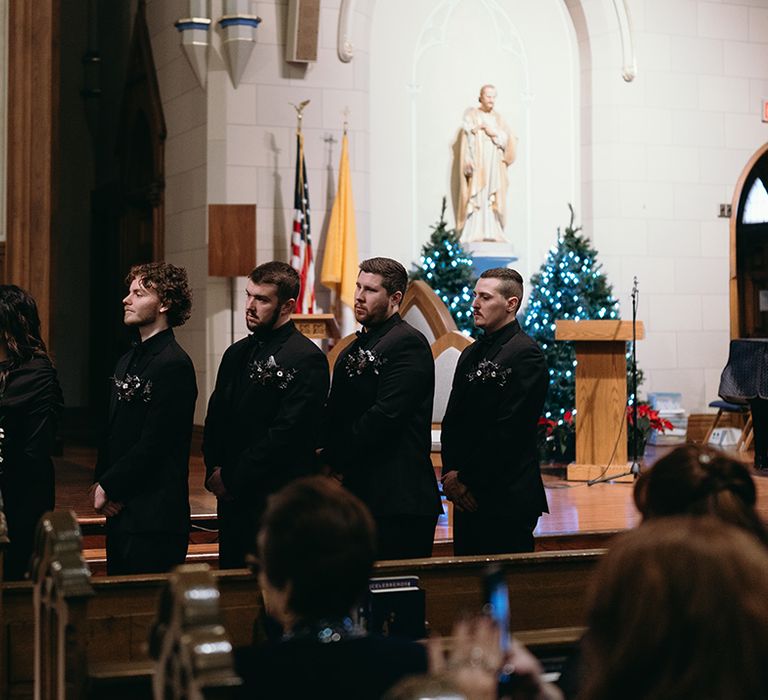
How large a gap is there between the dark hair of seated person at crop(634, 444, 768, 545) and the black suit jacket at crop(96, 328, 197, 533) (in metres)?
2.04

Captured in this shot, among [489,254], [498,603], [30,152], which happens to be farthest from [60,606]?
[489,254]

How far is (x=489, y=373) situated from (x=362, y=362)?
464 mm

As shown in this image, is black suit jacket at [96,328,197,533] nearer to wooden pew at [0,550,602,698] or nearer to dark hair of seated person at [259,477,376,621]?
wooden pew at [0,550,602,698]

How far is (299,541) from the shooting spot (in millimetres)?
1617

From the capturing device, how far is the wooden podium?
27.2 ft

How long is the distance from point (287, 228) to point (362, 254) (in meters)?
0.75

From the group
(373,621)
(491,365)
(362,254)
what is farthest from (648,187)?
(373,621)

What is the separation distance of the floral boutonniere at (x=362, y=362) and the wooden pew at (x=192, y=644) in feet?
8.38

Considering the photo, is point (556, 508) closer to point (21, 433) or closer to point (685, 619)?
point (21, 433)

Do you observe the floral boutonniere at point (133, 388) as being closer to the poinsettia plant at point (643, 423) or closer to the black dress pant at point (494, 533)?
the black dress pant at point (494, 533)

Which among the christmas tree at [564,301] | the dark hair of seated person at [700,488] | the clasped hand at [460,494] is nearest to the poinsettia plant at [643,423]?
the christmas tree at [564,301]

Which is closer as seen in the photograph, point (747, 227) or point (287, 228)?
point (287, 228)

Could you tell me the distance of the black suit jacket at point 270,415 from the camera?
13.0 ft

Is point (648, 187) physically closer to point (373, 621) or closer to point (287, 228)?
point (287, 228)
